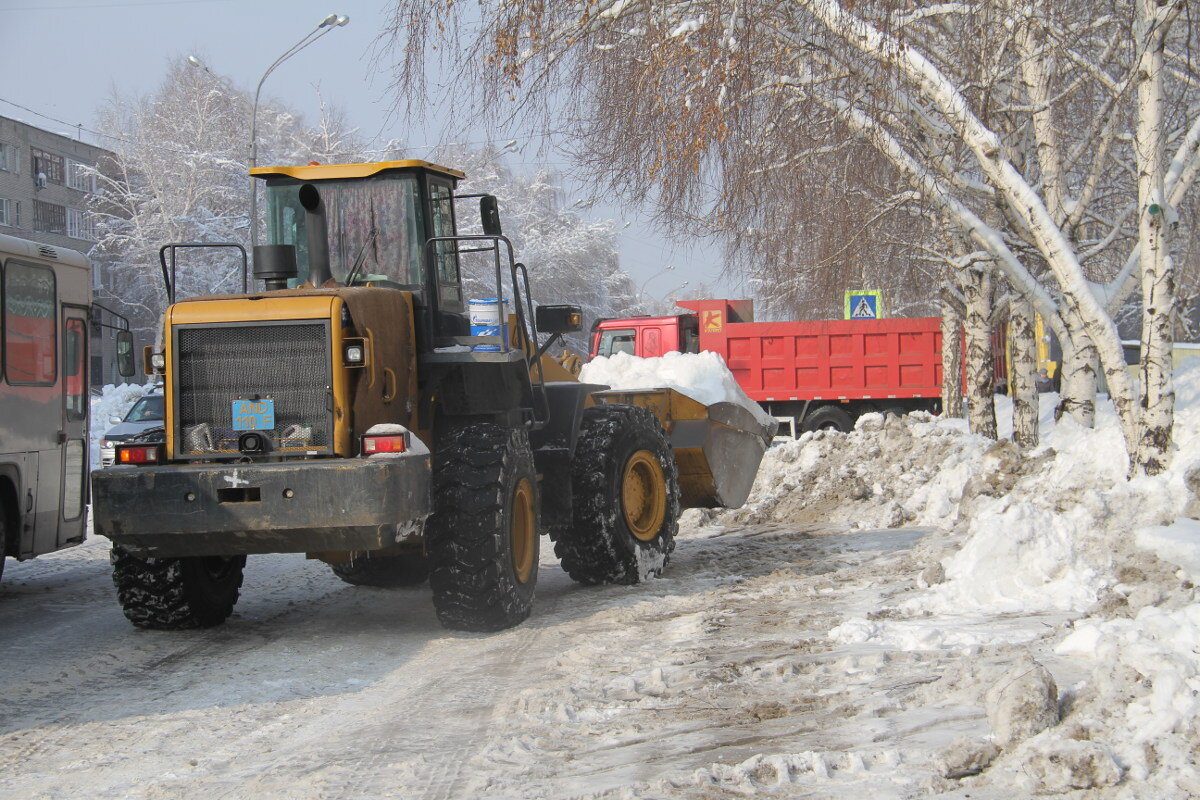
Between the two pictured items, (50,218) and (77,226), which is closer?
(50,218)

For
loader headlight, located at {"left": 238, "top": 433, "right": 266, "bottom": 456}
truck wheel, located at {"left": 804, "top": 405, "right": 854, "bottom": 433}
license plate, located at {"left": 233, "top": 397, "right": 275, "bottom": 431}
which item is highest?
license plate, located at {"left": 233, "top": 397, "right": 275, "bottom": 431}

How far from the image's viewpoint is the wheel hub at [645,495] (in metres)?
9.52

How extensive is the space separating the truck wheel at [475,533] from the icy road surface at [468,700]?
0.63 ft

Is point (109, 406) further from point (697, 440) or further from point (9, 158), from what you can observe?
point (9, 158)

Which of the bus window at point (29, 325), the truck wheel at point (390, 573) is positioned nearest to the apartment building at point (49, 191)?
the bus window at point (29, 325)

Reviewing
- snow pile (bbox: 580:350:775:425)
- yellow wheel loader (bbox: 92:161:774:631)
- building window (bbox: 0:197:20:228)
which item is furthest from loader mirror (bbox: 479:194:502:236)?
building window (bbox: 0:197:20:228)

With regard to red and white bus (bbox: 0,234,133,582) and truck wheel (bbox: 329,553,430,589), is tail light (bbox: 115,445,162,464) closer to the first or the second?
red and white bus (bbox: 0,234,133,582)

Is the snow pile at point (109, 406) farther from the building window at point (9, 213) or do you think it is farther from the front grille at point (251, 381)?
the building window at point (9, 213)

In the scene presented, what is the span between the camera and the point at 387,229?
320 inches

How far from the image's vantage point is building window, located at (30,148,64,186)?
180 feet

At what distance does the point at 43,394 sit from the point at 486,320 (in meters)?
3.54

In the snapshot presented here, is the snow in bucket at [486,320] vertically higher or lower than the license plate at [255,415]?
higher

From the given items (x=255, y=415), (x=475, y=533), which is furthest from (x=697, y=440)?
(x=255, y=415)

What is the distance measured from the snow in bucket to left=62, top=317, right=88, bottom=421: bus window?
3447mm
